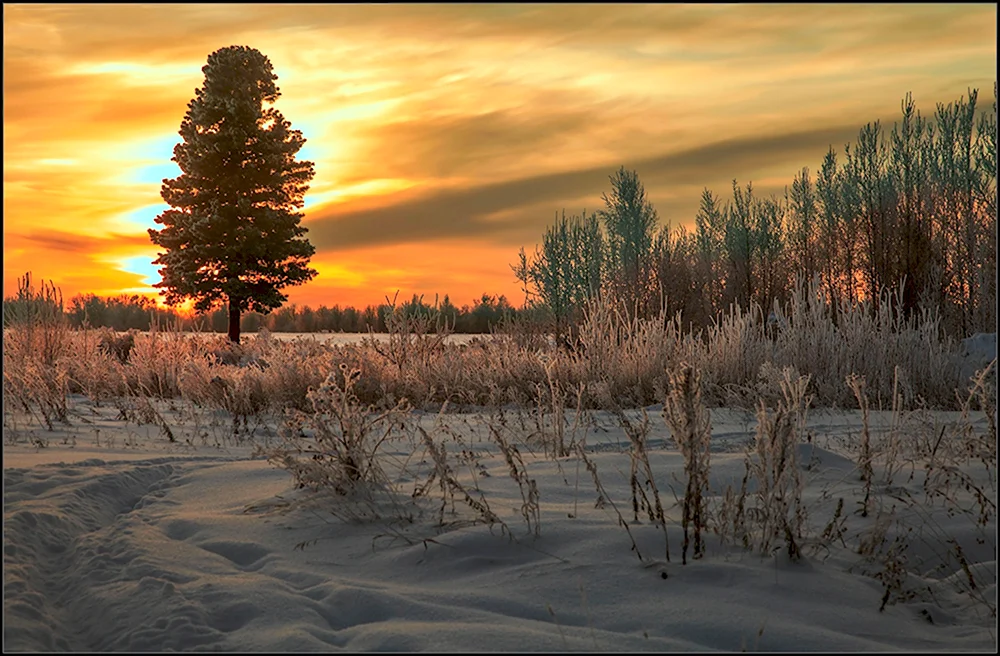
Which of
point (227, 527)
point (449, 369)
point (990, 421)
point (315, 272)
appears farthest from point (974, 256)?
point (315, 272)

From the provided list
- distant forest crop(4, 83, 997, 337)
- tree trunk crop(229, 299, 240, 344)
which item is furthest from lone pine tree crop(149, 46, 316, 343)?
distant forest crop(4, 83, 997, 337)

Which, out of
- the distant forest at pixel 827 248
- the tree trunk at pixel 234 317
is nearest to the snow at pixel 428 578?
the distant forest at pixel 827 248

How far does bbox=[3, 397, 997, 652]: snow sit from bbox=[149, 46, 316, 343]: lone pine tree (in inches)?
986

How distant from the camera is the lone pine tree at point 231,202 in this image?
2798 centimetres

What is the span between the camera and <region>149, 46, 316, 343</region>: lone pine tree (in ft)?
91.8

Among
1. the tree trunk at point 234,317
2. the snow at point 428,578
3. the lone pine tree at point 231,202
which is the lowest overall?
the snow at point 428,578

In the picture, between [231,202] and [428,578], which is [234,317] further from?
[428,578]

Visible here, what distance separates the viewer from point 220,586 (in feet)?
8.78

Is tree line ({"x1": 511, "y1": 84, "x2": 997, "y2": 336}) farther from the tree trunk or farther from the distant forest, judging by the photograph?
the tree trunk

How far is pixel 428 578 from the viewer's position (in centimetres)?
281

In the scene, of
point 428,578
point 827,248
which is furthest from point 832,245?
point 428,578

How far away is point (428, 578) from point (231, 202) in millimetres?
28131

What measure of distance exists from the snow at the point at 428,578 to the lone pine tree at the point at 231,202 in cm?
2505

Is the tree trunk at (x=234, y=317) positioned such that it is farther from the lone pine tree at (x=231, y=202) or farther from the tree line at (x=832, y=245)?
the tree line at (x=832, y=245)
